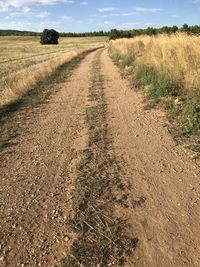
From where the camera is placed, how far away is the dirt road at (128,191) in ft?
11.9

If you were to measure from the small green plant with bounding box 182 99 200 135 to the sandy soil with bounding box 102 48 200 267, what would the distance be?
40 centimetres

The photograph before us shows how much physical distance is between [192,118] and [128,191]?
273 centimetres

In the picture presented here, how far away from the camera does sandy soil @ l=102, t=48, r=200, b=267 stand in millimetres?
3553

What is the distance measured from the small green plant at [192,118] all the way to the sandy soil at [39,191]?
6.59 ft

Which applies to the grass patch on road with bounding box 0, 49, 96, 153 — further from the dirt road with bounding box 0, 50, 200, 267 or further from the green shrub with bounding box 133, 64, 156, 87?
the green shrub with bounding box 133, 64, 156, 87

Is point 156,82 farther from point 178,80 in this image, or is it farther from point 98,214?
point 98,214

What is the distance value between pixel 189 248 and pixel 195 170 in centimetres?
187

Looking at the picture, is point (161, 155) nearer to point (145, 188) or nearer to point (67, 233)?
point (145, 188)

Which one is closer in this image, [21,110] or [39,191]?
[39,191]

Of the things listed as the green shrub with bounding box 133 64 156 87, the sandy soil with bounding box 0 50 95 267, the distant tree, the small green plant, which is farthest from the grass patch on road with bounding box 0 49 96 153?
the distant tree

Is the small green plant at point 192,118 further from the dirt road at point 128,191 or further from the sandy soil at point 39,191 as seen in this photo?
the sandy soil at point 39,191

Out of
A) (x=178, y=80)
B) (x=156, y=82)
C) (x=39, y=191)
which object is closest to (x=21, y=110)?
(x=156, y=82)

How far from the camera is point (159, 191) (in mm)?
4699

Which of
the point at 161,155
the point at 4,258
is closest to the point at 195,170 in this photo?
the point at 161,155
